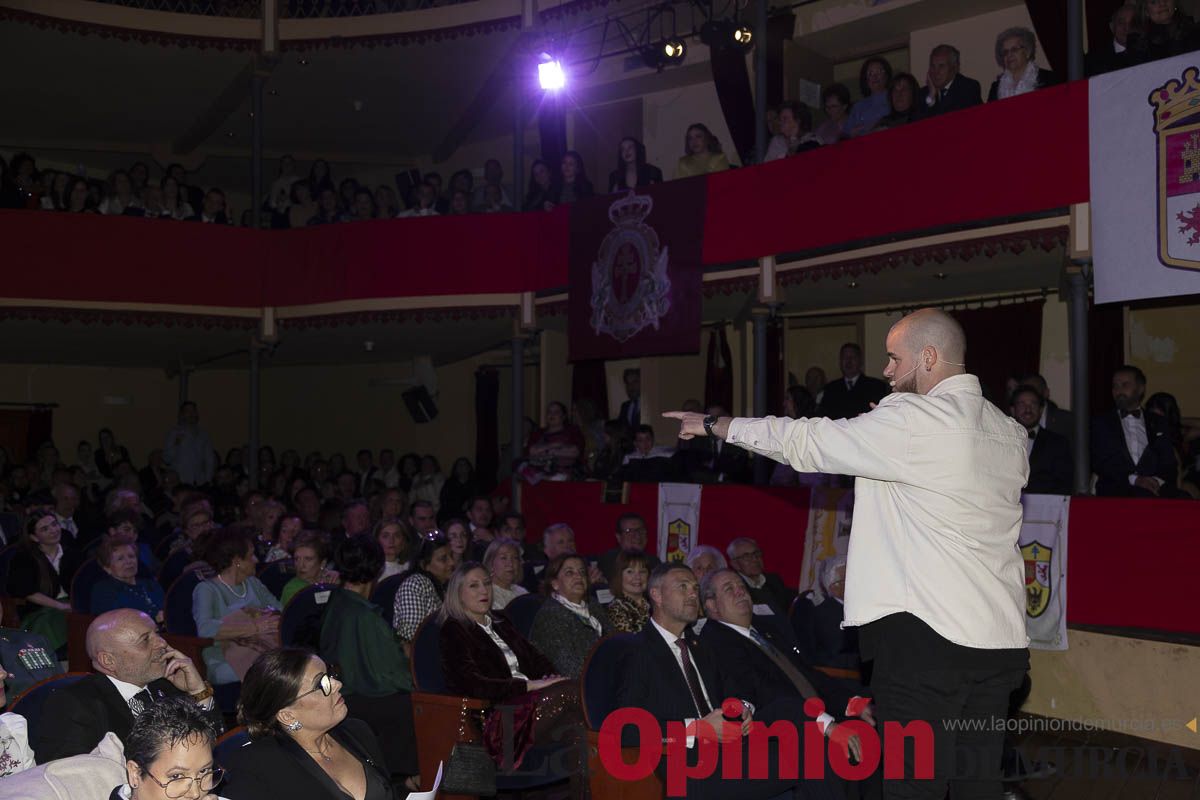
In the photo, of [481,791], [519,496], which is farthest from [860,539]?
[519,496]

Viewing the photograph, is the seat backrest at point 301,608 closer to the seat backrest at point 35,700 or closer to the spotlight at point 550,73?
the seat backrest at point 35,700

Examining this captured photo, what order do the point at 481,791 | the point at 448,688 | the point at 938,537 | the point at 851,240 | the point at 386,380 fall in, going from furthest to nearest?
1. the point at 386,380
2. the point at 851,240
3. the point at 448,688
4. the point at 481,791
5. the point at 938,537

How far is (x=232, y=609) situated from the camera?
19.5 feet

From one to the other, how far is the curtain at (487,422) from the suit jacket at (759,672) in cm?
1016

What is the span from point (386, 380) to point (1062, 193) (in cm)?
1092

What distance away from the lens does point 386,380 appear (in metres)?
16.2

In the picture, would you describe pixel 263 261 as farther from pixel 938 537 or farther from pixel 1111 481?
pixel 938 537

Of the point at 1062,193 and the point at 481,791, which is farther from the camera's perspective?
the point at 1062,193

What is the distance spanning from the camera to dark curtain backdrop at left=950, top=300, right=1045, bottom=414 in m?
9.90

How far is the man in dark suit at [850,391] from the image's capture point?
9508 millimetres

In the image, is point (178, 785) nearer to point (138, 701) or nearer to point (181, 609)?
point (138, 701)

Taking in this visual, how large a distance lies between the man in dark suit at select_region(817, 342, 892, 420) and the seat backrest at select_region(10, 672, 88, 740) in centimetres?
703

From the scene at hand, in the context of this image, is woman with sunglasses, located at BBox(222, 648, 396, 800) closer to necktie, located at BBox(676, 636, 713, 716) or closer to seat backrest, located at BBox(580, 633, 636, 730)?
seat backrest, located at BBox(580, 633, 636, 730)

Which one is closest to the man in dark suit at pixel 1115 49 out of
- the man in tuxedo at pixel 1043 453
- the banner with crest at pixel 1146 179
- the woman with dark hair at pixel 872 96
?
the banner with crest at pixel 1146 179
